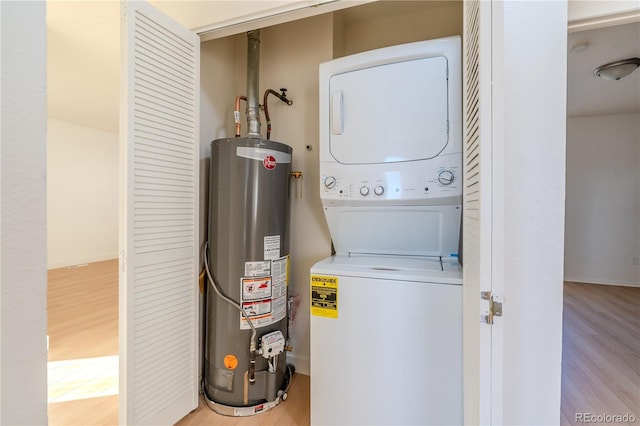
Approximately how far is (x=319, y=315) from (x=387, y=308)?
12.5 inches

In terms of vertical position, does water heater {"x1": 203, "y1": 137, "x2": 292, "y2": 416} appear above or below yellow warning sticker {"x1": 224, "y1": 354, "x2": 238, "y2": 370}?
above

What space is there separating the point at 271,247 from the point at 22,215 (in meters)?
1.16

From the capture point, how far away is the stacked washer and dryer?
1.16 metres

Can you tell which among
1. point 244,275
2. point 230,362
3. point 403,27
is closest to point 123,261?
point 244,275

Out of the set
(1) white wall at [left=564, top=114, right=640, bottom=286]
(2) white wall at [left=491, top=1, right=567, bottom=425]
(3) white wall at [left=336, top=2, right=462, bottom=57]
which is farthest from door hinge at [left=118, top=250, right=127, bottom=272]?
(1) white wall at [left=564, top=114, right=640, bottom=286]

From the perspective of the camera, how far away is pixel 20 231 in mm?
476

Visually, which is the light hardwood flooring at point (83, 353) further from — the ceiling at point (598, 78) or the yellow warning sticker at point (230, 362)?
the ceiling at point (598, 78)

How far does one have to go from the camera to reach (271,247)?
5.25ft

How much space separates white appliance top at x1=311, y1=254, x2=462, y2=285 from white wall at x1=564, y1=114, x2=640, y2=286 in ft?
13.5

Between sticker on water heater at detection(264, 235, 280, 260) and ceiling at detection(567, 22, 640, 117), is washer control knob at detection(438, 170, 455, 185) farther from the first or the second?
ceiling at detection(567, 22, 640, 117)

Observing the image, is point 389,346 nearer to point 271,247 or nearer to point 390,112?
point 271,247

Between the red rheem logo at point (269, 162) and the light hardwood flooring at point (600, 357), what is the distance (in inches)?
82.1

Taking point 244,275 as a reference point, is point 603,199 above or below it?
above

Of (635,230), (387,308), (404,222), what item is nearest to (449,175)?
(404,222)
